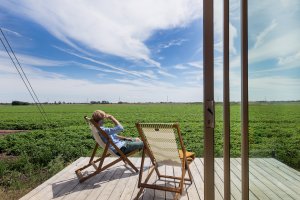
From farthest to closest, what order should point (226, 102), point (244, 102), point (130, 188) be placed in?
point (130, 188), point (226, 102), point (244, 102)

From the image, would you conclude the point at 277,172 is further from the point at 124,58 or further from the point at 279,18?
the point at 124,58

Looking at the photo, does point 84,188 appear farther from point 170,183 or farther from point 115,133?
point 170,183

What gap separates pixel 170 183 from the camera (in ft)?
11.1

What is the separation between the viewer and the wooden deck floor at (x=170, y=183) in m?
0.99

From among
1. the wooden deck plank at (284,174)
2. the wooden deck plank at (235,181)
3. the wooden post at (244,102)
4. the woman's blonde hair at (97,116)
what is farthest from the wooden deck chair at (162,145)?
the wooden deck plank at (284,174)

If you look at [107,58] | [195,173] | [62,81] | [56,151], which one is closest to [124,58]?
[107,58]

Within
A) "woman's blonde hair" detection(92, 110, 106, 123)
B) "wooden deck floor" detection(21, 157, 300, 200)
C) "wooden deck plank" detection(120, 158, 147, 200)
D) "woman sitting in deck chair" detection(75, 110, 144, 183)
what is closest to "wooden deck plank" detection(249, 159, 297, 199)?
"wooden deck floor" detection(21, 157, 300, 200)

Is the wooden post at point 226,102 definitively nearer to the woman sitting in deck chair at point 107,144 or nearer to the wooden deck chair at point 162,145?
the wooden deck chair at point 162,145

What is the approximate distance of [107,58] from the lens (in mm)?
35375

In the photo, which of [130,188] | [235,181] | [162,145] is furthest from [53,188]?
[235,181]

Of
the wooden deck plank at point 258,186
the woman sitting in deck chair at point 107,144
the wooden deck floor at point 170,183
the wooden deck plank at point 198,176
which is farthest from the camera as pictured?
the woman sitting in deck chair at point 107,144

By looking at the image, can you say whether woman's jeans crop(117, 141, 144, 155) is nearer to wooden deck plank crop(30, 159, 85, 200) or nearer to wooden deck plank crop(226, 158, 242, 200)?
wooden deck plank crop(30, 159, 85, 200)

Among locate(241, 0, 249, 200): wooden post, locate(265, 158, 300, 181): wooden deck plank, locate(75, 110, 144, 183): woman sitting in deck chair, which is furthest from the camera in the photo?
locate(75, 110, 144, 183): woman sitting in deck chair

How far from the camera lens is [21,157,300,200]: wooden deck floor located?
99 cm
